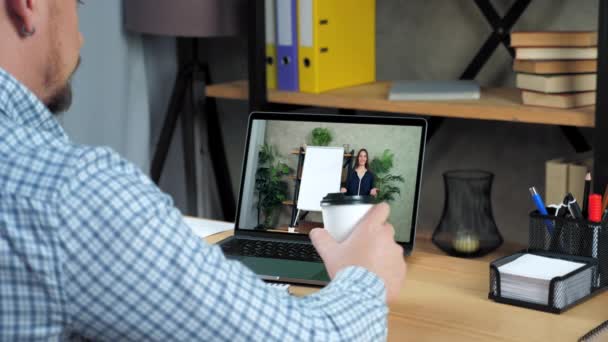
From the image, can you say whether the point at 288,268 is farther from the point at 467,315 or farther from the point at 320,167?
the point at 467,315

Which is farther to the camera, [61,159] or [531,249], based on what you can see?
[531,249]

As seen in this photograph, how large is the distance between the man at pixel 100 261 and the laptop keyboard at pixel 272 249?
0.61 metres

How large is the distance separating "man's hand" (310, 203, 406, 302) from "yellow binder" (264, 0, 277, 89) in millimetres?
1207

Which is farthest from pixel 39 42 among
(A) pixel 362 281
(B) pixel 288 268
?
(B) pixel 288 268

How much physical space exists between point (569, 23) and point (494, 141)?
38 centimetres

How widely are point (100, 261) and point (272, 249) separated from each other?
78cm

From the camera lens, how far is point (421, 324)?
3.77 feet

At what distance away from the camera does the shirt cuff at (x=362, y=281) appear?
90cm

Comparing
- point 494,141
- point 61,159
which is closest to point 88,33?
point 494,141

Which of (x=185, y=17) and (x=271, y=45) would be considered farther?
(x=185, y=17)

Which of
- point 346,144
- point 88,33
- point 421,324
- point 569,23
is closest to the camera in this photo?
point 421,324

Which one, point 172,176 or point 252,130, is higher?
point 252,130

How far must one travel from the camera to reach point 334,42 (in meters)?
2.18

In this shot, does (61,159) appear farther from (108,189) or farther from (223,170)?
(223,170)
